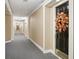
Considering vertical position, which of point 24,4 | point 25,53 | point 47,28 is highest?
point 24,4

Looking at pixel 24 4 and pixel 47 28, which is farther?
pixel 24 4

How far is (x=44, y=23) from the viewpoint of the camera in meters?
4.66

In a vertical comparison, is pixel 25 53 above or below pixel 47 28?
below

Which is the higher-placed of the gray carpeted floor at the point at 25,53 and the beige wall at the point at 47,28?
the beige wall at the point at 47,28

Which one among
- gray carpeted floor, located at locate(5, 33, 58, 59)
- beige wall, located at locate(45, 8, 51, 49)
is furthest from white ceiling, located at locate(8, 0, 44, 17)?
gray carpeted floor, located at locate(5, 33, 58, 59)

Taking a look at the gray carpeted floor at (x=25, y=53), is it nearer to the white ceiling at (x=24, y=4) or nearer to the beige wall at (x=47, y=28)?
the beige wall at (x=47, y=28)

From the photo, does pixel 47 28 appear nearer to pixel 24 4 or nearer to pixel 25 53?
pixel 25 53

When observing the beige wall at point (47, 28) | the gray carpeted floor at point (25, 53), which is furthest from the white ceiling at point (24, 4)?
the gray carpeted floor at point (25, 53)

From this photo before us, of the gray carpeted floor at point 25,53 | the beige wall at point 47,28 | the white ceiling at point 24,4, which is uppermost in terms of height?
the white ceiling at point 24,4

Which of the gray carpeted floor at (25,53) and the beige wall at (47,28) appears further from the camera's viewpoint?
the beige wall at (47,28)

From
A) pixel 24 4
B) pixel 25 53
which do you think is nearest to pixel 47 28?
pixel 25 53

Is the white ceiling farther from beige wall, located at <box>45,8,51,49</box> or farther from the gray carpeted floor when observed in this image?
the gray carpeted floor

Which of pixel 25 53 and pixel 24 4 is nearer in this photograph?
pixel 25 53
